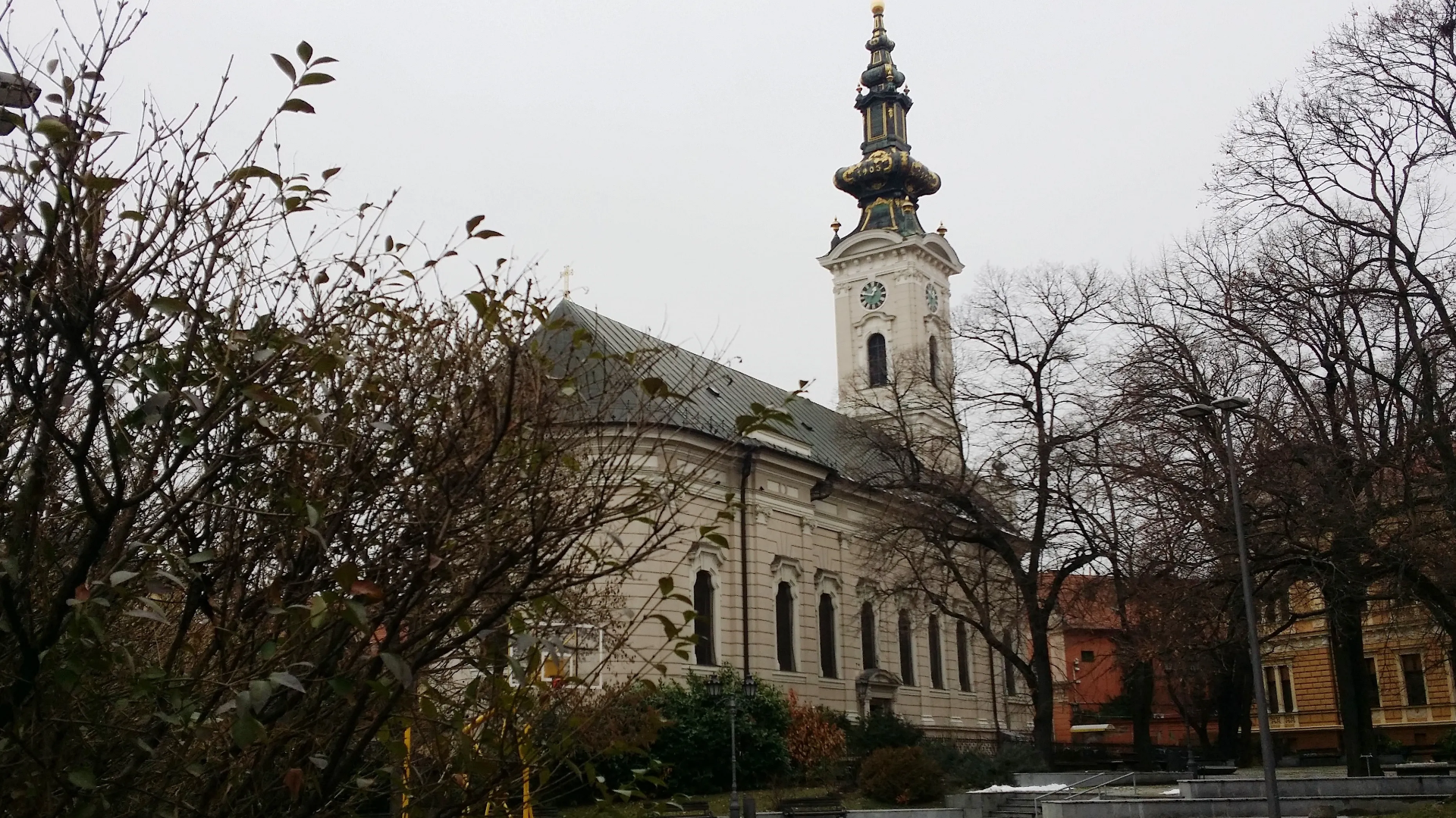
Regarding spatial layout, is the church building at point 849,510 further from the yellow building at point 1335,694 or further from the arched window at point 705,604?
the yellow building at point 1335,694

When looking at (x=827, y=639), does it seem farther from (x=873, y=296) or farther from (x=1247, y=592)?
(x=1247, y=592)

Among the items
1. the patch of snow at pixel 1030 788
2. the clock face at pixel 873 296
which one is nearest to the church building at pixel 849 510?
the clock face at pixel 873 296

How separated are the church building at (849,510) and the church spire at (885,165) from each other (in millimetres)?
72

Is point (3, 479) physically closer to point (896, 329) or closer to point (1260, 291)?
point (1260, 291)

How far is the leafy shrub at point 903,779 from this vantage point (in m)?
28.5

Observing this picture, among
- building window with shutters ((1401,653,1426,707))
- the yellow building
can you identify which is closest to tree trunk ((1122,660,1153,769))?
the yellow building

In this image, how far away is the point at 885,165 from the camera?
178 ft

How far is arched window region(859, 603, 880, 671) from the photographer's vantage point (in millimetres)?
43875

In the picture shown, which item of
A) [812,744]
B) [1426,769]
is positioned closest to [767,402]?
[812,744]

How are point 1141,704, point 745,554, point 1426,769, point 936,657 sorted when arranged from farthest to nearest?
point 936,657
point 745,554
point 1141,704
point 1426,769

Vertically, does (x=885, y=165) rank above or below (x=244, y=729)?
above

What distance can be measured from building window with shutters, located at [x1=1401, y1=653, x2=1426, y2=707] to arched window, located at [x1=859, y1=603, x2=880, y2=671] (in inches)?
963

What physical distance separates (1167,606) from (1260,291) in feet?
20.3

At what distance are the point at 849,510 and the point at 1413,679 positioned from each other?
26.7m
